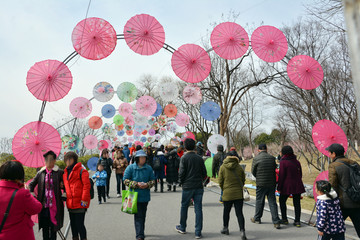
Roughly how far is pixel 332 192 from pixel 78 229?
4.25 m

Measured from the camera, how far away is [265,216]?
7.55m

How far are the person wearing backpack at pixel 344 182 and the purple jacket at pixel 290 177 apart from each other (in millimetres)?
1831

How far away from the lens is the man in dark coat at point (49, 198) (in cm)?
466

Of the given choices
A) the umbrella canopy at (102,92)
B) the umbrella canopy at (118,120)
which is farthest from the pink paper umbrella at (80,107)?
the umbrella canopy at (118,120)

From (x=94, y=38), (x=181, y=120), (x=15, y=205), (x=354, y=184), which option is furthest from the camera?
(x=181, y=120)

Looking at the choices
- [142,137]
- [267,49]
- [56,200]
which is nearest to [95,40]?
[56,200]

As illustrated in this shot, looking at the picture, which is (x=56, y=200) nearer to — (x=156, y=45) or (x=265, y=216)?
(x=156, y=45)

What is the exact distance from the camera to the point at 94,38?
22.2 ft

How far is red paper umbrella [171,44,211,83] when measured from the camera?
25.4 ft

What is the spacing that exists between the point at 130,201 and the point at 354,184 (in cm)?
389

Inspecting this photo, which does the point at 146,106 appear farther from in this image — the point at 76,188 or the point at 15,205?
the point at 15,205

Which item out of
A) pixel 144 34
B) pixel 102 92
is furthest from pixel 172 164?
pixel 144 34

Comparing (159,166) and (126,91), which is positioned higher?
(126,91)

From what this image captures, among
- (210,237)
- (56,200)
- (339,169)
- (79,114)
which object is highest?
(79,114)
